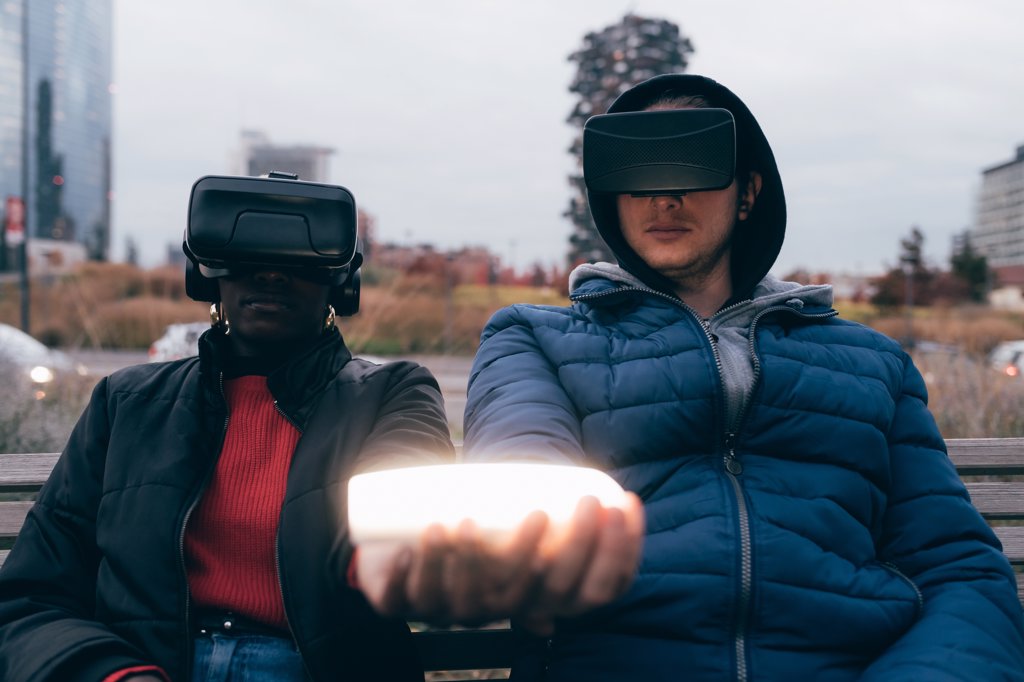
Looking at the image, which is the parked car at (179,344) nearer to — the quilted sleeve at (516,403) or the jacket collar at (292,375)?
the jacket collar at (292,375)

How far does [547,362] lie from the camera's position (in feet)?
5.47

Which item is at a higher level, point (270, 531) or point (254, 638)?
point (270, 531)

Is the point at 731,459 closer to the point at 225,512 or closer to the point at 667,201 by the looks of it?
the point at 667,201

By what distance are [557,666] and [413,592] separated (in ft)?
2.26

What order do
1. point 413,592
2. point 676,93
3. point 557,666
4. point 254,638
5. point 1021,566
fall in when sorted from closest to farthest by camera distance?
point 413,592
point 557,666
point 254,638
point 676,93
point 1021,566

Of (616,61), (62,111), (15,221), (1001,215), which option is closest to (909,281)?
(616,61)

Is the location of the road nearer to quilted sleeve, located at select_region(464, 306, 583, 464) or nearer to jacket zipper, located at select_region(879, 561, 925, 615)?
quilted sleeve, located at select_region(464, 306, 583, 464)

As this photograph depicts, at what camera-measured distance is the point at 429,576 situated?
85 cm

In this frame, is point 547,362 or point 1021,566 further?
point 1021,566

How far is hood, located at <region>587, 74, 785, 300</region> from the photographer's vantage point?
1796 millimetres

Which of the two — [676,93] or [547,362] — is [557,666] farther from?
[676,93]

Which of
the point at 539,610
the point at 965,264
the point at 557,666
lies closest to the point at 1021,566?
the point at 557,666

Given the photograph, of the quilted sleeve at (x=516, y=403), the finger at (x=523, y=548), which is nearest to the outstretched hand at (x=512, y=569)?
the finger at (x=523, y=548)

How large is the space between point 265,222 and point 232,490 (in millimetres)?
548
